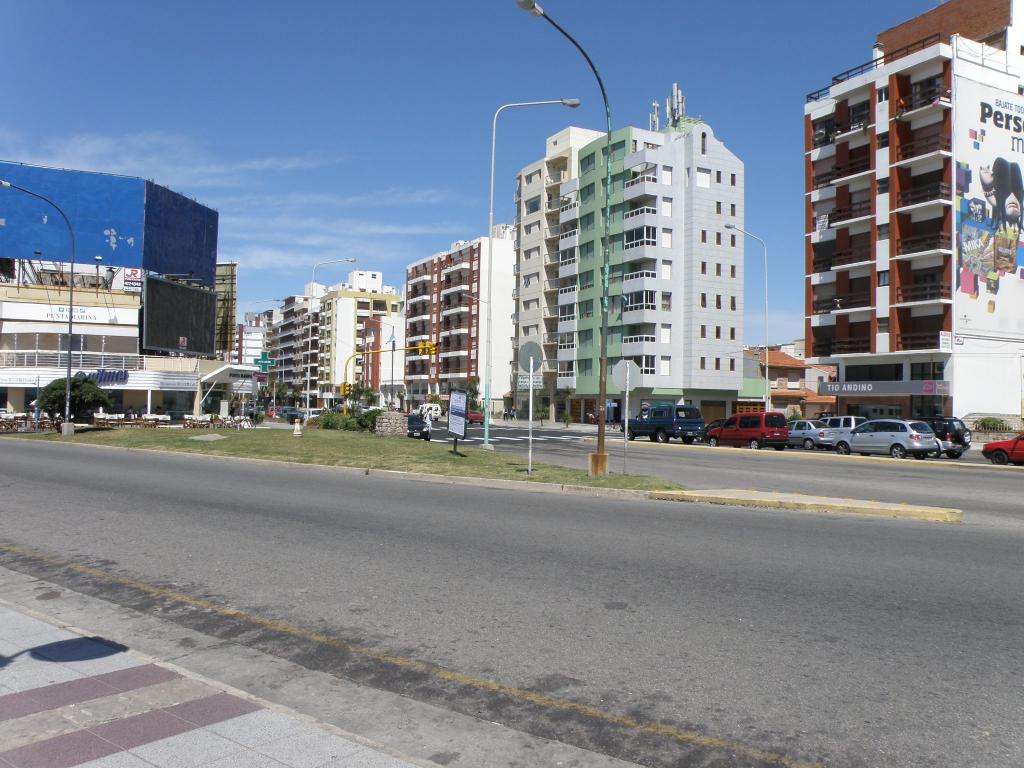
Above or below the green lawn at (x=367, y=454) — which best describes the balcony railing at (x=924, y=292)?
above

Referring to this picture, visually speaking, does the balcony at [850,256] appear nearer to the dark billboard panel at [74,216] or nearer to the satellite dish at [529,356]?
the satellite dish at [529,356]

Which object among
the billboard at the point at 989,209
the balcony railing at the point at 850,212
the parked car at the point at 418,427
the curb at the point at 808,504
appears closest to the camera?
the curb at the point at 808,504

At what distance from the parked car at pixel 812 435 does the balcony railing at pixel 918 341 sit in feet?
43.5

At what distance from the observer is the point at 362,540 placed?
9664 millimetres

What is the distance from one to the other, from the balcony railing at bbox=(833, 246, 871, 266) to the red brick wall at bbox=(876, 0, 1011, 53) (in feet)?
46.8

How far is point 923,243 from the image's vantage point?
49.6 m

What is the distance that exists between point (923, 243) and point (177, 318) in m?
57.8

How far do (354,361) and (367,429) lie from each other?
4079 inches

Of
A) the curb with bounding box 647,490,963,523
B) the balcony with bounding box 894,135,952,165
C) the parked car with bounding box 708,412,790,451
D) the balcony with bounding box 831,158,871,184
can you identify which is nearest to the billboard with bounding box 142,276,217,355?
the parked car with bounding box 708,412,790,451

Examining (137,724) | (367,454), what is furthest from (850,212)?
(137,724)

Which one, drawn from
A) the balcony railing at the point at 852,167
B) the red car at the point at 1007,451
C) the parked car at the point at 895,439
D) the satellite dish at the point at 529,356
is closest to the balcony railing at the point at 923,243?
the balcony railing at the point at 852,167

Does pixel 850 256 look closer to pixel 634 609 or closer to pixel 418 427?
pixel 418 427

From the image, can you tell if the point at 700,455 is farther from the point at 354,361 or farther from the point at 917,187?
the point at 354,361

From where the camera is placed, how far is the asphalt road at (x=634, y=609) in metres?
4.27
